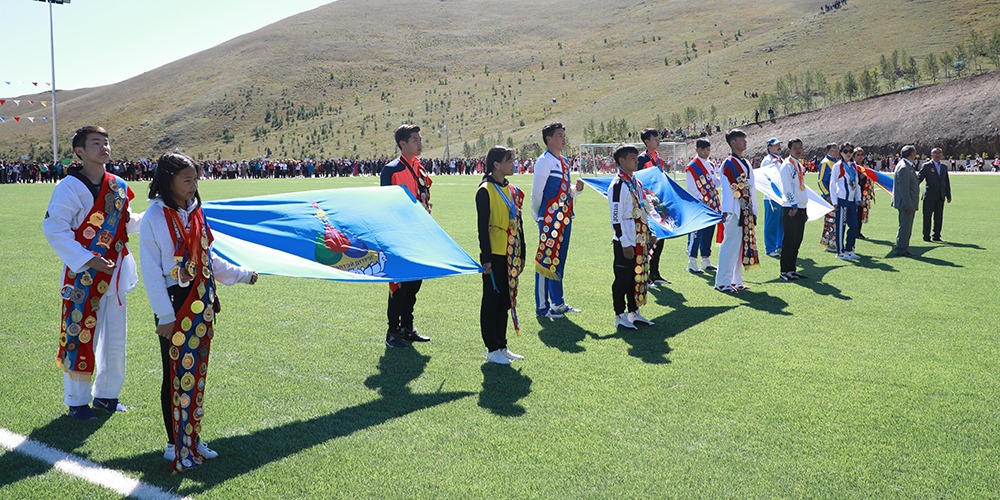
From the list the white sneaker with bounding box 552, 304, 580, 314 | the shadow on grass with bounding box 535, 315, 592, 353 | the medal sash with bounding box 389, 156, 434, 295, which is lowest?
the shadow on grass with bounding box 535, 315, 592, 353

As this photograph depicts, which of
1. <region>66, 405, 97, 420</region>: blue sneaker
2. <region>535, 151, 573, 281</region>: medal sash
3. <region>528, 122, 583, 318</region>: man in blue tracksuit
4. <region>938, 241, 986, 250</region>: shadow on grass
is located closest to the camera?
<region>66, 405, 97, 420</region>: blue sneaker

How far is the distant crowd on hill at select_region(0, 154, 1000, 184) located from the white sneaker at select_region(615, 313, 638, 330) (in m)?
34.1

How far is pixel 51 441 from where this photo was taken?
16.2ft

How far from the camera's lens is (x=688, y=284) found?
11.0 meters

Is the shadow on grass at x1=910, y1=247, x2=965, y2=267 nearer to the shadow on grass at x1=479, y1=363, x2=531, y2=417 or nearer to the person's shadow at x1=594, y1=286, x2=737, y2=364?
the person's shadow at x1=594, y1=286, x2=737, y2=364

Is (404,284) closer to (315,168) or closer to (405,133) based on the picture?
(405,133)

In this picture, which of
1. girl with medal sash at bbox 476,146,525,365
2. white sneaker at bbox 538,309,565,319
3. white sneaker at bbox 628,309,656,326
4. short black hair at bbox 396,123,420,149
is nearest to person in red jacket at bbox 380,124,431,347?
short black hair at bbox 396,123,420,149

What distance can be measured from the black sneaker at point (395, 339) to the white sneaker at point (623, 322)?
7.29 feet

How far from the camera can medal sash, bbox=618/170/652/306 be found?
7.76 metres

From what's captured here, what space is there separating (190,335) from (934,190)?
15.5 m

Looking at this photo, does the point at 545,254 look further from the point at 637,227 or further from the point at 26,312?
the point at 26,312

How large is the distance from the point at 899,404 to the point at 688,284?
218 inches

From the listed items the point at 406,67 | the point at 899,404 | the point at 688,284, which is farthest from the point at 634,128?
the point at 899,404

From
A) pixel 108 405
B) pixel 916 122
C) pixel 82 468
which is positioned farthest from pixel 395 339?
pixel 916 122
